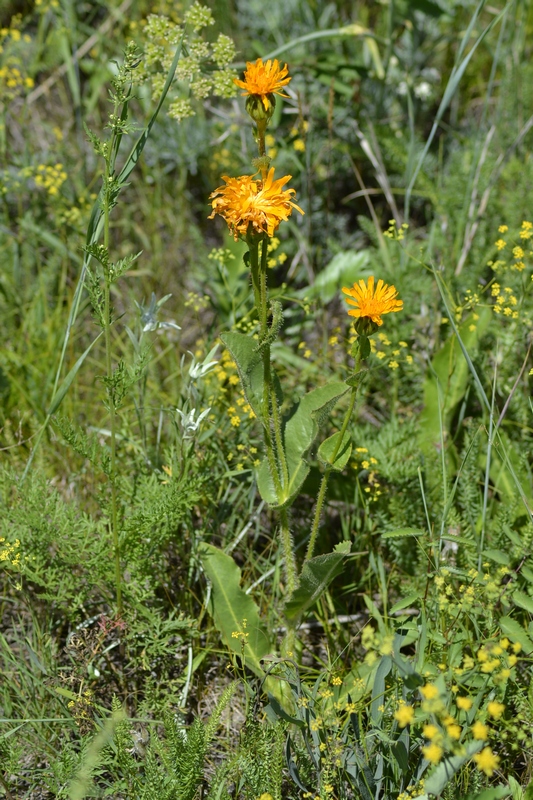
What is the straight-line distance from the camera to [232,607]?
1889 mm

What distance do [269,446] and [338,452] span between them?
17 cm

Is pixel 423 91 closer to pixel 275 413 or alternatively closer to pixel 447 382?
pixel 447 382

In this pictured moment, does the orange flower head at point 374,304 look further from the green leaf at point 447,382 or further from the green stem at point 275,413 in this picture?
the green leaf at point 447,382

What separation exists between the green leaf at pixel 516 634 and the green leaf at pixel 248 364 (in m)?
0.72

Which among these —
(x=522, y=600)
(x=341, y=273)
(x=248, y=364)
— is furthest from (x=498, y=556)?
(x=341, y=273)

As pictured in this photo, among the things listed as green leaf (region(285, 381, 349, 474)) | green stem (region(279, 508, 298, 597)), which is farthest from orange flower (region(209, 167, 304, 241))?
green stem (region(279, 508, 298, 597))

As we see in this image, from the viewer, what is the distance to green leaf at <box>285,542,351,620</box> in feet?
5.28

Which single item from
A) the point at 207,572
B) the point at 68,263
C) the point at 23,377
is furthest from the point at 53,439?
the point at 68,263

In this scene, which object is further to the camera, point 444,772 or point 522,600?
point 522,600

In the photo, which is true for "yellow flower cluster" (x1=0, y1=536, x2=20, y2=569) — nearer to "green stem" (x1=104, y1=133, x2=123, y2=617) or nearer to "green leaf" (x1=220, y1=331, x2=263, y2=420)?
"green stem" (x1=104, y1=133, x2=123, y2=617)

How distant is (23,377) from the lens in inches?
103

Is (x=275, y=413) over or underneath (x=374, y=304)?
underneath

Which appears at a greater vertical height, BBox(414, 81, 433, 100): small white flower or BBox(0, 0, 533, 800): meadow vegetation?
BBox(414, 81, 433, 100): small white flower

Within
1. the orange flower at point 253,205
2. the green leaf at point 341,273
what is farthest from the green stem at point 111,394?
the green leaf at point 341,273
